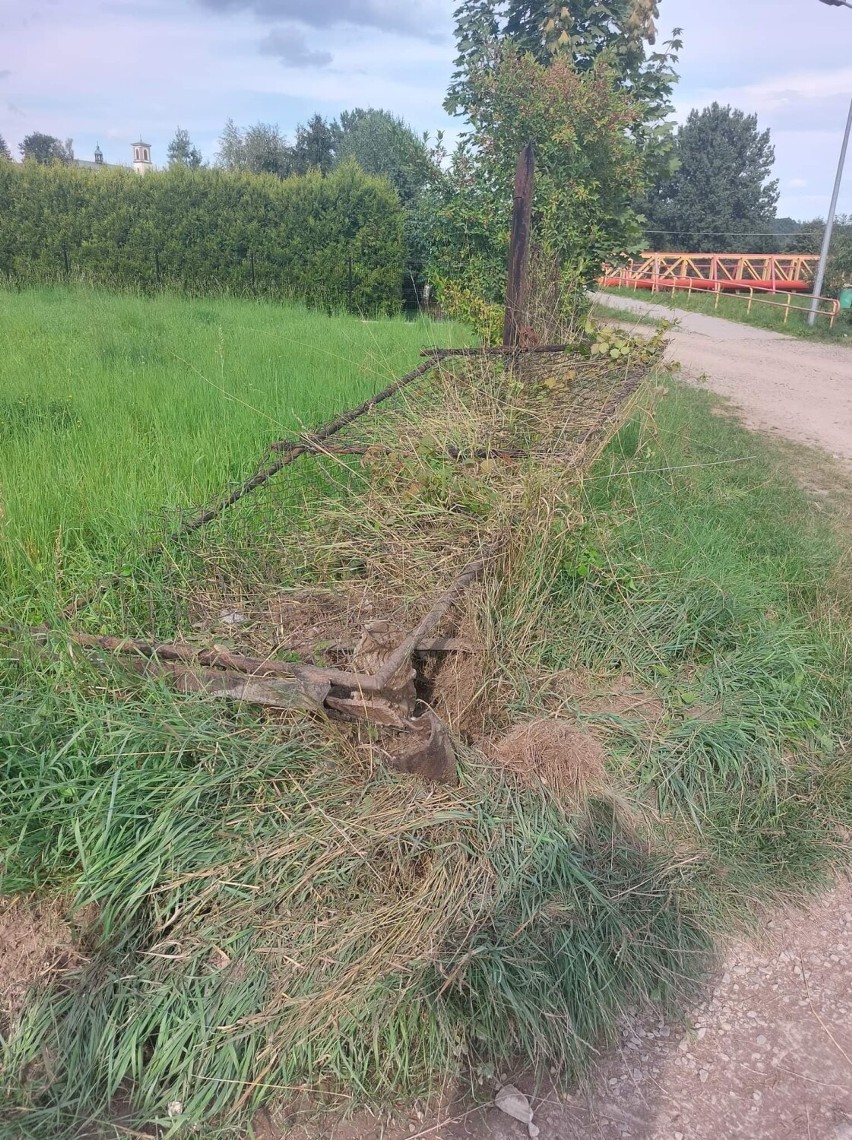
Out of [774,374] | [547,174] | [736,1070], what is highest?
[547,174]

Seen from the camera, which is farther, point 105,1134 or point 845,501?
point 845,501

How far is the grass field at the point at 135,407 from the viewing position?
11.2 ft

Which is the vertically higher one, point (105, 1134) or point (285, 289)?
point (285, 289)

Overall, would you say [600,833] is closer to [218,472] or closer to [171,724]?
[171,724]

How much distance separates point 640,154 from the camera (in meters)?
10.3

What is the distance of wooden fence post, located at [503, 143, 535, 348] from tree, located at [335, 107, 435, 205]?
5.70m

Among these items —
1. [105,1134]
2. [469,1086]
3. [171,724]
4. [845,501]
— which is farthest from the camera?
[845,501]

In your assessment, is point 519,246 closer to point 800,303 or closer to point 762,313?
point 762,313

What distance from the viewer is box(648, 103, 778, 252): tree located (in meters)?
36.8

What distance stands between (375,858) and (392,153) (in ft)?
85.7

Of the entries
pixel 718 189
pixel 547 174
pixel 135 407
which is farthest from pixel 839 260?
pixel 718 189

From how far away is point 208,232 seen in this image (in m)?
13.2

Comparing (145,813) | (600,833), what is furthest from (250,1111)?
(600,833)

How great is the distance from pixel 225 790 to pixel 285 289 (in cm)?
1253
